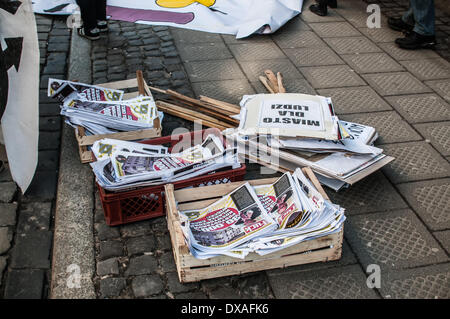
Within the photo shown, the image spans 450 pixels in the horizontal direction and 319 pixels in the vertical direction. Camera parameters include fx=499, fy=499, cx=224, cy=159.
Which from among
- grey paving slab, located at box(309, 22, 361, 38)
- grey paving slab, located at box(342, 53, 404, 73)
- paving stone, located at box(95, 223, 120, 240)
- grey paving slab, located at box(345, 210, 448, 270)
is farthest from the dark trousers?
grey paving slab, located at box(345, 210, 448, 270)

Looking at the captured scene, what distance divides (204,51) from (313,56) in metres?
1.13

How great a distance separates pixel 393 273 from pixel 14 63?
2563 millimetres

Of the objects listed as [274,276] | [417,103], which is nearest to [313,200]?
[274,276]

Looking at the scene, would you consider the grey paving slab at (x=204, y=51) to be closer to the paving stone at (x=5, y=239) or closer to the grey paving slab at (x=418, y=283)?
the paving stone at (x=5, y=239)

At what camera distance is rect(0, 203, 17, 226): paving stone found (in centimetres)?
310

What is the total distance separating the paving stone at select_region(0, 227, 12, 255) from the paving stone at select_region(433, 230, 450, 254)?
2564mm

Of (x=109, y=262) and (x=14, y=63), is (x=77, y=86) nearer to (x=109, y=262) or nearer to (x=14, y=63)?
(x=14, y=63)

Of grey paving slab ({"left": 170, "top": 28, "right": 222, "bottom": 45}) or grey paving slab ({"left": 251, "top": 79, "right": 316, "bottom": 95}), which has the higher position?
grey paving slab ({"left": 251, "top": 79, "right": 316, "bottom": 95})

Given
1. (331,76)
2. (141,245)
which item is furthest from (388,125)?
(141,245)

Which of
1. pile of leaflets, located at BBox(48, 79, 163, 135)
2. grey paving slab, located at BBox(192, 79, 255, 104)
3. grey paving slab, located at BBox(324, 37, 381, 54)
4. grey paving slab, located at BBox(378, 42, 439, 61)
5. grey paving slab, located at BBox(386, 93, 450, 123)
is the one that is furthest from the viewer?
grey paving slab, located at BBox(324, 37, 381, 54)

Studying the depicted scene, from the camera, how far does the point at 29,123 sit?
3.20 metres

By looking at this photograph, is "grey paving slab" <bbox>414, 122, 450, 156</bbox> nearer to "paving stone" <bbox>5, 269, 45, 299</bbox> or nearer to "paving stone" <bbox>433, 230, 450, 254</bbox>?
"paving stone" <bbox>433, 230, 450, 254</bbox>

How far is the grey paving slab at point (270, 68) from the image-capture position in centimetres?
476

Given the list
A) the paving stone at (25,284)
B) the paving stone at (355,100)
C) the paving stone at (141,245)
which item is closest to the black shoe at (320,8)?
the paving stone at (355,100)
